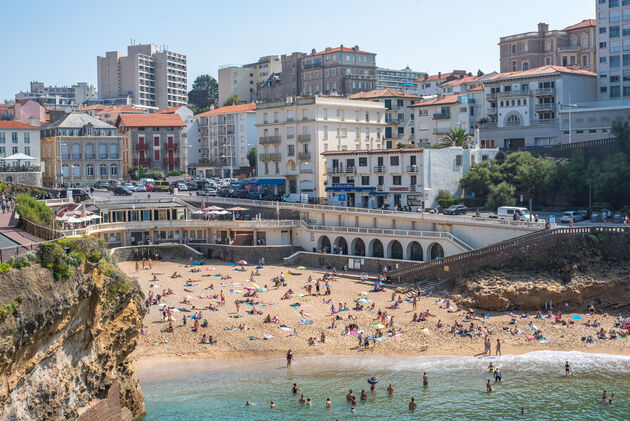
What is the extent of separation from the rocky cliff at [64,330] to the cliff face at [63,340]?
31 millimetres

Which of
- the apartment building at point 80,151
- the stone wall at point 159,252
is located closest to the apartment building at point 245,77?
the apartment building at point 80,151

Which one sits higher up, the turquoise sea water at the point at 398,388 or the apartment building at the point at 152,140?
the apartment building at the point at 152,140

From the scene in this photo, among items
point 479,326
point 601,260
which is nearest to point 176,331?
point 479,326

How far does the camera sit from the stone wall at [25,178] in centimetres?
7975

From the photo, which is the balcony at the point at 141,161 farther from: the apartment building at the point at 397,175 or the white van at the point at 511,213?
the white van at the point at 511,213

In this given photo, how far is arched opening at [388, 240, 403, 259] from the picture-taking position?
198 ft

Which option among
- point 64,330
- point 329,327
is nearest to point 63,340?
point 64,330

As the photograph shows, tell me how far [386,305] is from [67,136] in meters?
57.7

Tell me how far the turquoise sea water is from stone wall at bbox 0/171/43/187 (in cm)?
4777

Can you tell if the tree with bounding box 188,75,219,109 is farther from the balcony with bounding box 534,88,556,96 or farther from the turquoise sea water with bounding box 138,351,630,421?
the turquoise sea water with bounding box 138,351,630,421

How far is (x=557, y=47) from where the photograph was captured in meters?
101

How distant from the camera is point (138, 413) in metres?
33.2

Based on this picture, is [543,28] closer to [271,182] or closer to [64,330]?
[271,182]

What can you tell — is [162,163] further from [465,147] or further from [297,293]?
[297,293]
